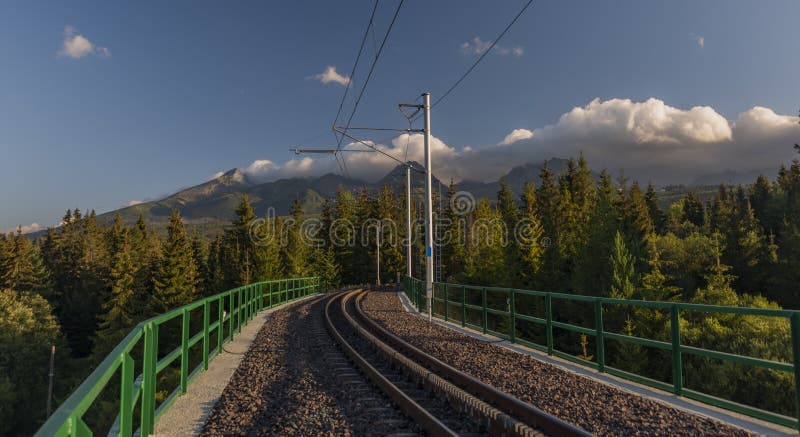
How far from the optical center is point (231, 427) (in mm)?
5695

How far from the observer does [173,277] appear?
5369 centimetres

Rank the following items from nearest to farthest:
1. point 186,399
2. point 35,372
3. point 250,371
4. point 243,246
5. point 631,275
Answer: point 186,399
point 250,371
point 631,275
point 35,372
point 243,246

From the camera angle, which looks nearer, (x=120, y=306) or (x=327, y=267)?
(x=120, y=306)

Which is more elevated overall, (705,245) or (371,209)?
(371,209)

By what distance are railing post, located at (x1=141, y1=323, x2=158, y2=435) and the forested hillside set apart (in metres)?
32.5

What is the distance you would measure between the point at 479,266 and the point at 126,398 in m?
57.2

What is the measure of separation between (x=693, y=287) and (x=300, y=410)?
62412 millimetres

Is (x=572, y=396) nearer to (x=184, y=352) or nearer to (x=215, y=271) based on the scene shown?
(x=184, y=352)

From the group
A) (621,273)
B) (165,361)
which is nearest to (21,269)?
(621,273)

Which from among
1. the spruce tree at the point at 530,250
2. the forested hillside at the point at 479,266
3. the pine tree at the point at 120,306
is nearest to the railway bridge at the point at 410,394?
the forested hillside at the point at 479,266

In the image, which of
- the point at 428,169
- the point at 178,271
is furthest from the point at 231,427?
the point at 178,271

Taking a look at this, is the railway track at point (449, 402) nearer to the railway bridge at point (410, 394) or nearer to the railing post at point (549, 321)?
the railway bridge at point (410, 394)

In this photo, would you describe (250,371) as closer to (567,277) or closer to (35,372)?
(567,277)

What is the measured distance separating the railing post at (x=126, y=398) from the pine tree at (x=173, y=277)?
5363 cm
